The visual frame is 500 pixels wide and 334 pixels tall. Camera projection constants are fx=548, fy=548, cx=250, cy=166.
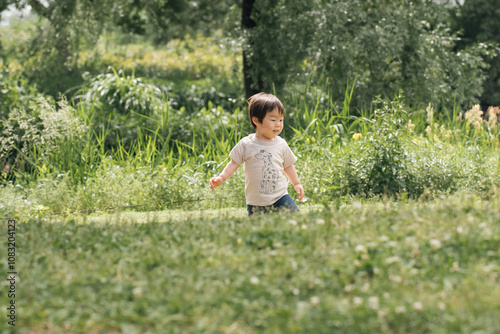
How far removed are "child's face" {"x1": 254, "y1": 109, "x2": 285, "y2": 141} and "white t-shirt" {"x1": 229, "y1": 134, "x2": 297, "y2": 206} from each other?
0.29 feet

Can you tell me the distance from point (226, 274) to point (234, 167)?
2.18 m

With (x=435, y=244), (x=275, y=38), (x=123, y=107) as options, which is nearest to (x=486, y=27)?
(x=275, y=38)

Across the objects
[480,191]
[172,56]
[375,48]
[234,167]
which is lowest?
[172,56]

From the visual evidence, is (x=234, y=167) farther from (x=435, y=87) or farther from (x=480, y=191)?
(x=435, y=87)

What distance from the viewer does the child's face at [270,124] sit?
188 inches

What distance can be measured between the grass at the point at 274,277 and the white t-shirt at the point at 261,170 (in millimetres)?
1213

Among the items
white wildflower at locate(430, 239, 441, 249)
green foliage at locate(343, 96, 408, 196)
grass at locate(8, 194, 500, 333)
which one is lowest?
green foliage at locate(343, 96, 408, 196)

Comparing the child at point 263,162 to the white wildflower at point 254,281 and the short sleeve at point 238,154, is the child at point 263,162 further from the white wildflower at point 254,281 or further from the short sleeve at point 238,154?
the white wildflower at point 254,281

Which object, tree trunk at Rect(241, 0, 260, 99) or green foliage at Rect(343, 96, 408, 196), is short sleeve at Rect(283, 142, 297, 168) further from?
tree trunk at Rect(241, 0, 260, 99)

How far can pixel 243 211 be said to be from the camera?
5.75 m

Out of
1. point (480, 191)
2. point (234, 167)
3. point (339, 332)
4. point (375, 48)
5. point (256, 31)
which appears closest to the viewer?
point (339, 332)

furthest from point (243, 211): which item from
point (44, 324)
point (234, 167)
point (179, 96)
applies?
point (179, 96)

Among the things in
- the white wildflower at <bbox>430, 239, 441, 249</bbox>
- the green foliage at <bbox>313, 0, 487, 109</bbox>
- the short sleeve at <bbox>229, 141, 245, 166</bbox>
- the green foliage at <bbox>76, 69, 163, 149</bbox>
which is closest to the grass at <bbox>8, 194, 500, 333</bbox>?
the white wildflower at <bbox>430, 239, 441, 249</bbox>

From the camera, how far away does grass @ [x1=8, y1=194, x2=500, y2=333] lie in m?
2.38
